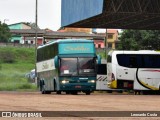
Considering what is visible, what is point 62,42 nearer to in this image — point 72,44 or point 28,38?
point 72,44

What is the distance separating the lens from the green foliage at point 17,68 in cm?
5712

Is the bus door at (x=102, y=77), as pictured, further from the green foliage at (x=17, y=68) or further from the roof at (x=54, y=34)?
the roof at (x=54, y=34)

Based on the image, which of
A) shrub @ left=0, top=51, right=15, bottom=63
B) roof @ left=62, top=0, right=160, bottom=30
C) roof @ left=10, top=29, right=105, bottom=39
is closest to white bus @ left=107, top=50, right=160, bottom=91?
roof @ left=62, top=0, right=160, bottom=30

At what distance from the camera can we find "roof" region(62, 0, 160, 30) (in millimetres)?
41688

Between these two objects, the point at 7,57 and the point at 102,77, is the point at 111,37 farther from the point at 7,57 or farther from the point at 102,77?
the point at 102,77

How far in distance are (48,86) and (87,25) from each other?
51.6 ft

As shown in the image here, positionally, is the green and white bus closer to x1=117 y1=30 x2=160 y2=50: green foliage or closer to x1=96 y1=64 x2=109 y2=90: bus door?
x1=96 y1=64 x2=109 y2=90: bus door

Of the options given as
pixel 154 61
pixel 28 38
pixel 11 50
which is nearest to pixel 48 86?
pixel 154 61

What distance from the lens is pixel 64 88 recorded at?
3422 cm

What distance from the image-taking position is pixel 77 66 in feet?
111

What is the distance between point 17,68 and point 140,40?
18305 mm

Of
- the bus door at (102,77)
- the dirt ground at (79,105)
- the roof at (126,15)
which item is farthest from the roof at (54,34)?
the dirt ground at (79,105)

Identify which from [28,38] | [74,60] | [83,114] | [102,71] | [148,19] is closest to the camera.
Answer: [83,114]

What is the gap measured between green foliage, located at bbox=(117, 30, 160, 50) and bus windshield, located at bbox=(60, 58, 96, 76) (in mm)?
43102
